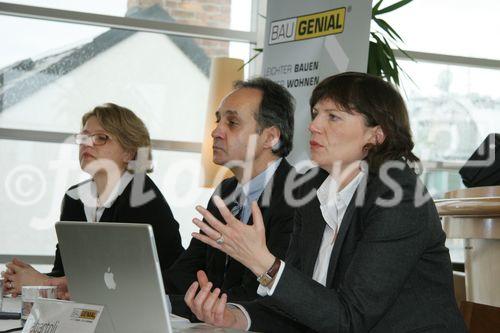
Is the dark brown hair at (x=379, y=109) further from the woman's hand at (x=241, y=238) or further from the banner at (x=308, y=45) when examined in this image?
the banner at (x=308, y=45)

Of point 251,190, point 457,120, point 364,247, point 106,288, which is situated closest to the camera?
point 106,288

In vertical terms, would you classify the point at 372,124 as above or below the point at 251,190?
above

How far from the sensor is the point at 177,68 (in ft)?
20.4

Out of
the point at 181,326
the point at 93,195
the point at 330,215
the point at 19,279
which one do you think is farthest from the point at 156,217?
the point at 181,326

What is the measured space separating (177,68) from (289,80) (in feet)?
6.51

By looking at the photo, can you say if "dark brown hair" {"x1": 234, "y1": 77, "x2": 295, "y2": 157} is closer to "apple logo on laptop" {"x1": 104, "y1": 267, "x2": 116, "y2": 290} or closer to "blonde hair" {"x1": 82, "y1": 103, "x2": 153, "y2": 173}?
"blonde hair" {"x1": 82, "y1": 103, "x2": 153, "y2": 173}

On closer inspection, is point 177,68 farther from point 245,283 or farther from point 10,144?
point 245,283

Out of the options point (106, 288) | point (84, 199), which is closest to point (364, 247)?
point (106, 288)

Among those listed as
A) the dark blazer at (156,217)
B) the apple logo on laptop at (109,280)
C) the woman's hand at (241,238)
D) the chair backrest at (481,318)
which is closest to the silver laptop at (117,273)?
the apple logo on laptop at (109,280)

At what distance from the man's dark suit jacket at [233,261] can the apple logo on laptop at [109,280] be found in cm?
75

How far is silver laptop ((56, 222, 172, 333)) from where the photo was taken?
5.05 ft

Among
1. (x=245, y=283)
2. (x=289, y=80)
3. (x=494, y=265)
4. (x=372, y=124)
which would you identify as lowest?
(x=245, y=283)

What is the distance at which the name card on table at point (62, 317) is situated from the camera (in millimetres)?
1708

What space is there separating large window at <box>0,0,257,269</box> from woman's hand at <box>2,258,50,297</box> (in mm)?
2864
